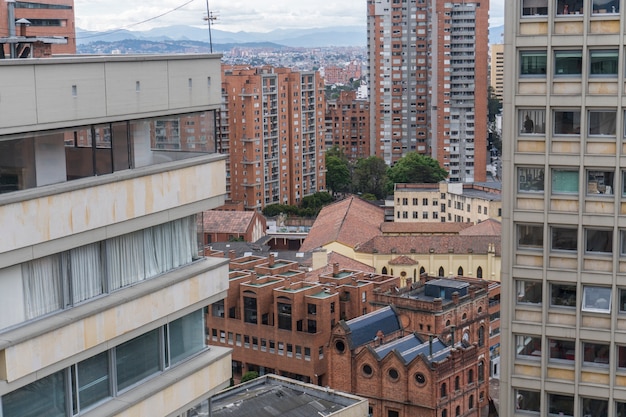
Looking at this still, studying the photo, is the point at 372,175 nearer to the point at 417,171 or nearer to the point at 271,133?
the point at 417,171

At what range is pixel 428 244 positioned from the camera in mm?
89812

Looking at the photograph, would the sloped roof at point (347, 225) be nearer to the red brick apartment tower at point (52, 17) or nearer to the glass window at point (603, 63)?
the red brick apartment tower at point (52, 17)

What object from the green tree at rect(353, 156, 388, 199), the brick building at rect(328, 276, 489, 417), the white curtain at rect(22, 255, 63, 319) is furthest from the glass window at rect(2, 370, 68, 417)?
the green tree at rect(353, 156, 388, 199)

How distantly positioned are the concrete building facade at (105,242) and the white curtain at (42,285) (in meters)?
0.02

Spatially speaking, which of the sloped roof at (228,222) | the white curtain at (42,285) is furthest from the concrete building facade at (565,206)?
the sloped roof at (228,222)

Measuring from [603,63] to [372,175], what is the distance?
13793 centimetres

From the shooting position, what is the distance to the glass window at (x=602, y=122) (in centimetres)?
2548

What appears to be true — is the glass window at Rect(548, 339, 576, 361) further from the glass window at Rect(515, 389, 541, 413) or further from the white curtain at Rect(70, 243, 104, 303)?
the white curtain at Rect(70, 243, 104, 303)

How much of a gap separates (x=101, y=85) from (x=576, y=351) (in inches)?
592

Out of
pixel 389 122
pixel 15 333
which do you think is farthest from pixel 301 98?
pixel 15 333

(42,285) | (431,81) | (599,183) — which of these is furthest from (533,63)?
(431,81)

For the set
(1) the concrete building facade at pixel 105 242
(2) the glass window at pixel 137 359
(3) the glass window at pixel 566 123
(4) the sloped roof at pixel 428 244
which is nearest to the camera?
(1) the concrete building facade at pixel 105 242

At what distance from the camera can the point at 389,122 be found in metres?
169

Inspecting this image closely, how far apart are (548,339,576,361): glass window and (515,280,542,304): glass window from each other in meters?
1.12
